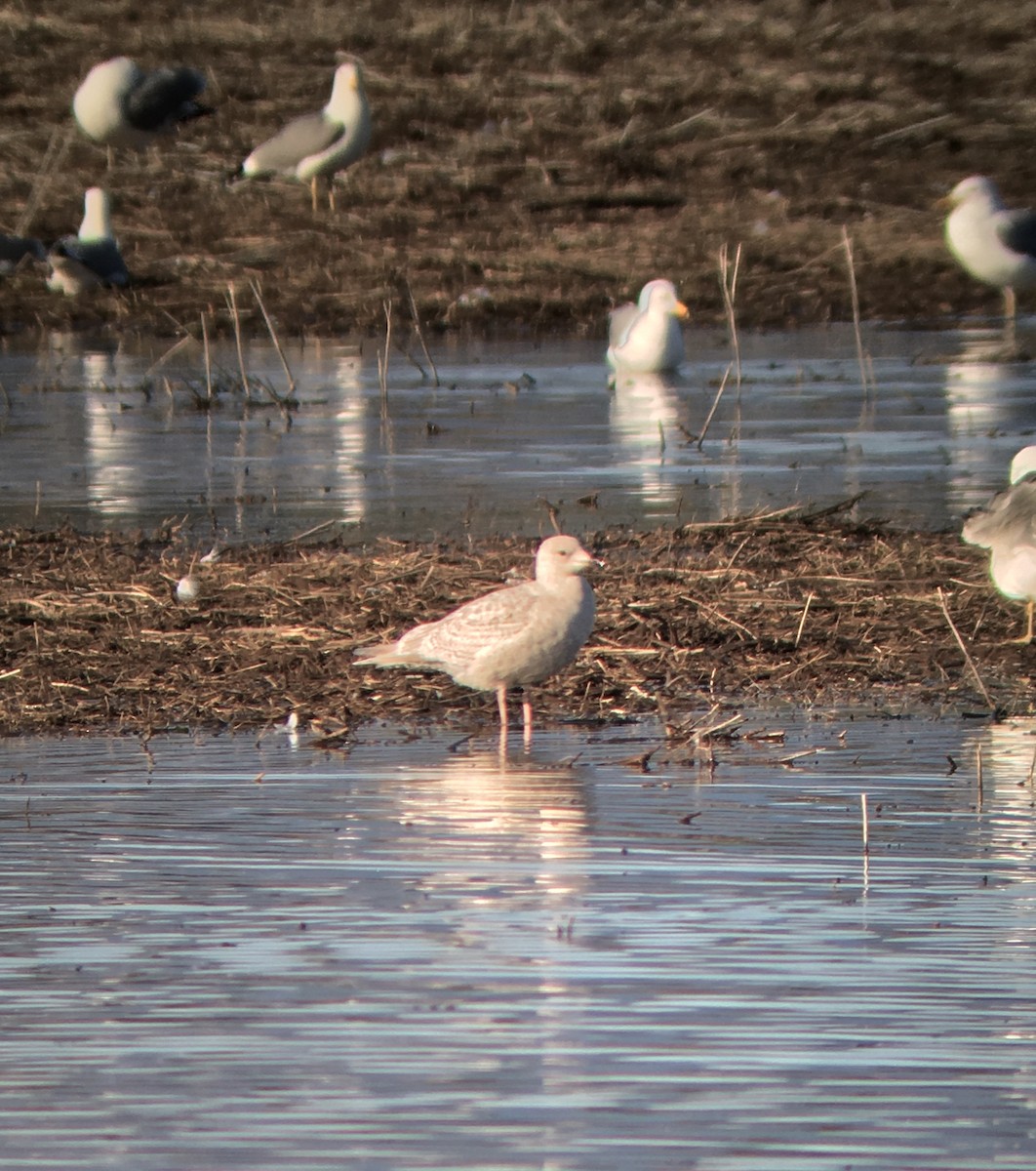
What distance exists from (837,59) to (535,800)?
23.2m

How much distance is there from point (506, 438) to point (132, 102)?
1303 cm

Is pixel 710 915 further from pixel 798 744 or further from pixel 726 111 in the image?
pixel 726 111

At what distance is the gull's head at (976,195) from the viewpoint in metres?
23.6

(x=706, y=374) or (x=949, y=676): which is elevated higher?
(x=706, y=374)

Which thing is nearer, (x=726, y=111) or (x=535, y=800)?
(x=535, y=800)

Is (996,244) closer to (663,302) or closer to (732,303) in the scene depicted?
(663,302)

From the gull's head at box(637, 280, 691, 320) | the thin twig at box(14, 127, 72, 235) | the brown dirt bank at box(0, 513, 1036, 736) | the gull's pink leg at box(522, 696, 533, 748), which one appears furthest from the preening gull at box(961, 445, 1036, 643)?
the thin twig at box(14, 127, 72, 235)

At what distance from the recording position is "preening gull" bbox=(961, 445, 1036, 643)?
31.3 ft

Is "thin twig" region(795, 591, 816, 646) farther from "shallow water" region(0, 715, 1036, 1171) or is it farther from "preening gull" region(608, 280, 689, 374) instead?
"preening gull" region(608, 280, 689, 374)

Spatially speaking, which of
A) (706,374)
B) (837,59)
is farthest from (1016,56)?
(706,374)

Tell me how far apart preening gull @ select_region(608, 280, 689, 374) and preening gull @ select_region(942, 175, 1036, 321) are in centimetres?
491

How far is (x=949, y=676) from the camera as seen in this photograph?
9273 millimetres

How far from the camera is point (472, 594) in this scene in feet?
34.2

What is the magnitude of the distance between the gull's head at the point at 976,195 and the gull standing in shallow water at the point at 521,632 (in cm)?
1561
